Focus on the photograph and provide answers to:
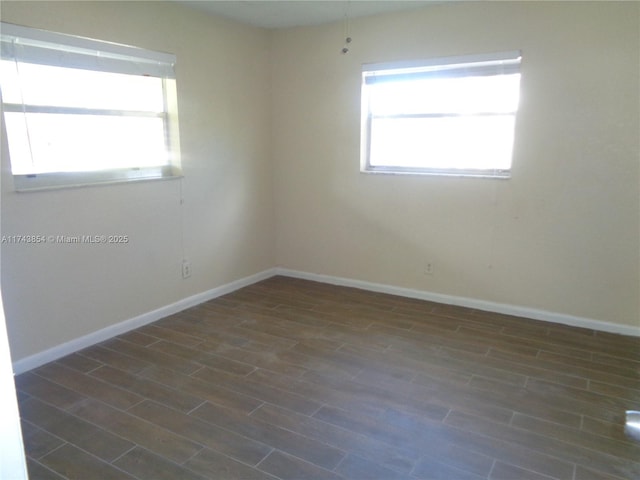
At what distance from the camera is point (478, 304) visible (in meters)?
3.79

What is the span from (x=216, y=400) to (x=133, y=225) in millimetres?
1519

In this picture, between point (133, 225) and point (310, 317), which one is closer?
point (133, 225)

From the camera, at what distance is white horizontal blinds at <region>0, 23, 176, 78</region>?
250cm

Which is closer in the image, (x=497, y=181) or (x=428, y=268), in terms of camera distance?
(x=497, y=181)

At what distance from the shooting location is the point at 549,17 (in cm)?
315

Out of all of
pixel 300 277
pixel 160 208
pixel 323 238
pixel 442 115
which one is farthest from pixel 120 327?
pixel 442 115

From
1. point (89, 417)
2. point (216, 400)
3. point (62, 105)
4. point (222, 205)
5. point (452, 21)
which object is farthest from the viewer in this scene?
point (222, 205)

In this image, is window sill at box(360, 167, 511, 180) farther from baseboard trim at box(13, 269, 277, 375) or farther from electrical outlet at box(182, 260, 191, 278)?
electrical outlet at box(182, 260, 191, 278)

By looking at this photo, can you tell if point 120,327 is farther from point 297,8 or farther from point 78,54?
point 297,8

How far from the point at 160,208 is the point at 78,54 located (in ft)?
3.82

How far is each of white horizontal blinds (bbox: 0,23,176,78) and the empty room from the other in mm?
15

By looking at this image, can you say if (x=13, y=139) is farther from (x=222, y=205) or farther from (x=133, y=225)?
(x=222, y=205)

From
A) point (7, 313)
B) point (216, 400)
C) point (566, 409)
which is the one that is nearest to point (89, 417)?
point (216, 400)

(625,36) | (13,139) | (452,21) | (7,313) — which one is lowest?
(7,313)
